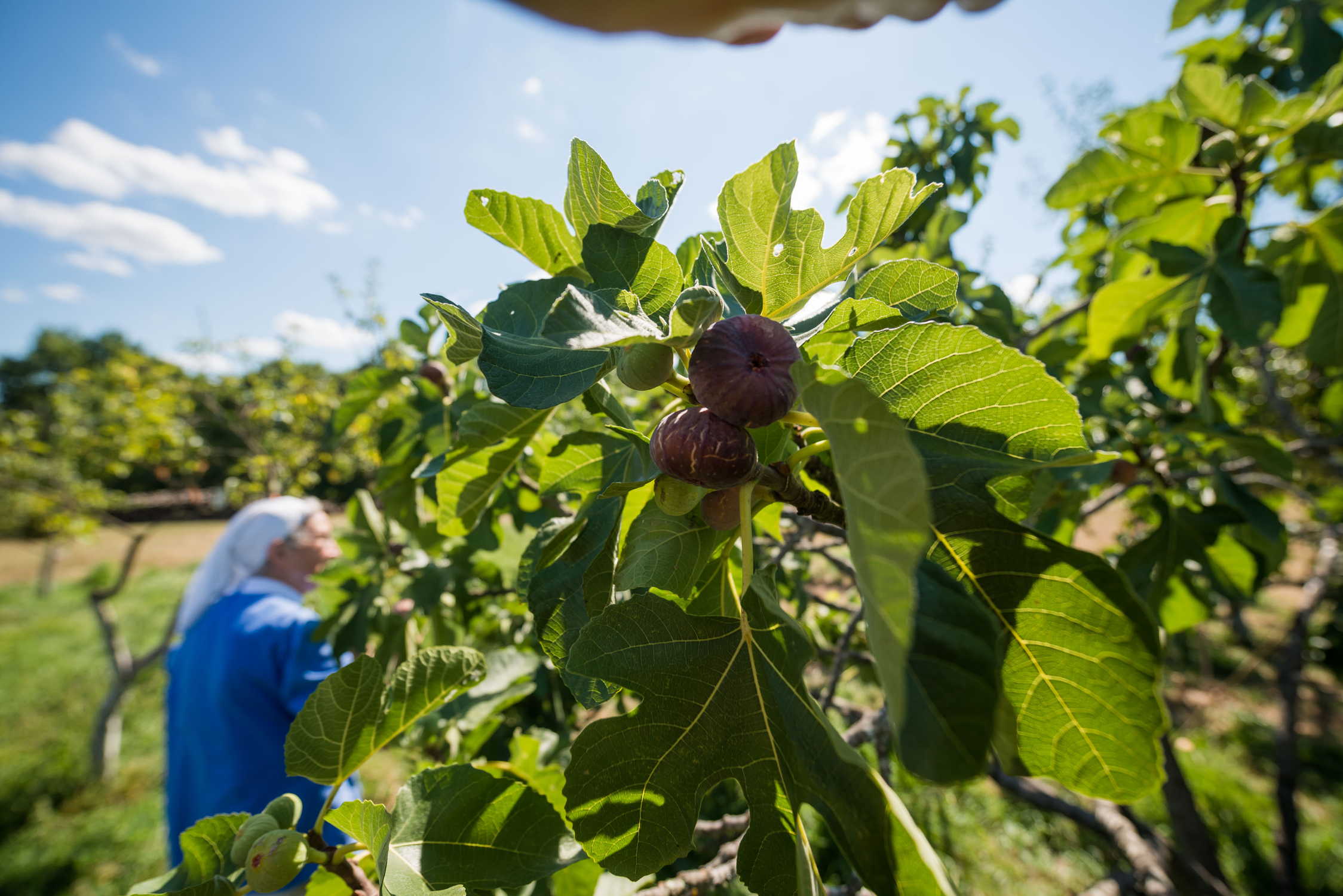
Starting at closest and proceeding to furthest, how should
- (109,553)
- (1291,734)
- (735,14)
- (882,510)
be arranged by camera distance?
(882,510) < (1291,734) < (735,14) < (109,553)

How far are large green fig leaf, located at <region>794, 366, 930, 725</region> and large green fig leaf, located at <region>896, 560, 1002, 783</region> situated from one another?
0.18ft

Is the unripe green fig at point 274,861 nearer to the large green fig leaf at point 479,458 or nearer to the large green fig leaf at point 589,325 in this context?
the large green fig leaf at point 479,458

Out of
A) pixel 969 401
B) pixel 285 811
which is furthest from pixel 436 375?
pixel 969 401

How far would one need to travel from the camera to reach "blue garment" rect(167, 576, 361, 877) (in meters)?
2.35

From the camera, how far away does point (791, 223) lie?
0.72 meters

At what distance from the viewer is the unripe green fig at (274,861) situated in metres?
0.84

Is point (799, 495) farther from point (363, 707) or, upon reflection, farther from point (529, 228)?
point (363, 707)

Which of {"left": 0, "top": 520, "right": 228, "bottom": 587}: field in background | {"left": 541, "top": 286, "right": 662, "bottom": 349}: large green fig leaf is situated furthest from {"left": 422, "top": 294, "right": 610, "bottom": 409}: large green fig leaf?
{"left": 0, "top": 520, "right": 228, "bottom": 587}: field in background

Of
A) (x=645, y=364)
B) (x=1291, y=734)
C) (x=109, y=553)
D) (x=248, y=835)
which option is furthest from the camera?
(x=109, y=553)

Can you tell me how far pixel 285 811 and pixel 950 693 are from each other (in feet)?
3.47

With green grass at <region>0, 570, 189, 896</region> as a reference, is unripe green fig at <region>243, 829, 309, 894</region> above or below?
above

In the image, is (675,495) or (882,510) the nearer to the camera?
(882,510)

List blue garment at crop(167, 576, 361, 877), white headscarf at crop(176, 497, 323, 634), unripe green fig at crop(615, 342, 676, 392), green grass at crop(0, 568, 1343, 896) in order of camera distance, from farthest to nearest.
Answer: green grass at crop(0, 568, 1343, 896) → white headscarf at crop(176, 497, 323, 634) → blue garment at crop(167, 576, 361, 877) → unripe green fig at crop(615, 342, 676, 392)

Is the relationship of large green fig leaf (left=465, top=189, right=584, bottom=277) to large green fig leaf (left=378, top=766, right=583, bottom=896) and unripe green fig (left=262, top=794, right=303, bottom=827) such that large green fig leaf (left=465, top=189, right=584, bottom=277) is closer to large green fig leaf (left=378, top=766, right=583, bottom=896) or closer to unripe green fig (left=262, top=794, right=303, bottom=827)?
large green fig leaf (left=378, top=766, right=583, bottom=896)
